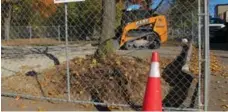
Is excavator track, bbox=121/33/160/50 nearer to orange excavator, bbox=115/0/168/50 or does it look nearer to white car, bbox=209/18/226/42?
orange excavator, bbox=115/0/168/50

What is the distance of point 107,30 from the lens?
1017 cm

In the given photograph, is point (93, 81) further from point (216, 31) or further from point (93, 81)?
point (216, 31)

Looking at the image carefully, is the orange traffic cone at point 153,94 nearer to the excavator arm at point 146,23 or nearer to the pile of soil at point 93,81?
the pile of soil at point 93,81

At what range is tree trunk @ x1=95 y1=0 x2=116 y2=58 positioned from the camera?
1010 cm

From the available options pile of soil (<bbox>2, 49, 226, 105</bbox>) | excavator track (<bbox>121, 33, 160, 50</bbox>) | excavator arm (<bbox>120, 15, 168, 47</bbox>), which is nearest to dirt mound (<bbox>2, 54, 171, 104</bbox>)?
pile of soil (<bbox>2, 49, 226, 105</bbox>)

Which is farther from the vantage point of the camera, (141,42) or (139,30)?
(139,30)

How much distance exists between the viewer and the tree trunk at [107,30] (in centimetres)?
1010

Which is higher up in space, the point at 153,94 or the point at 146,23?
the point at 146,23

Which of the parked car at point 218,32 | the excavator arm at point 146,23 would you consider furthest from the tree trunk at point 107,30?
the parked car at point 218,32

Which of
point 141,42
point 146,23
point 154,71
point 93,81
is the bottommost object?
point 93,81

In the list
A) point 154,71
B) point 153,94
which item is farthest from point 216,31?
point 153,94

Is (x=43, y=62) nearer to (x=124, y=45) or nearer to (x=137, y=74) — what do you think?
(x=137, y=74)

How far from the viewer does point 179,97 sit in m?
8.48

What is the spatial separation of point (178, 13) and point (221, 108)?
171 cm
